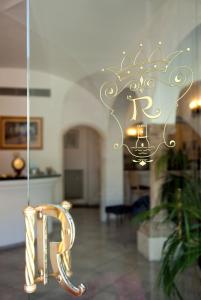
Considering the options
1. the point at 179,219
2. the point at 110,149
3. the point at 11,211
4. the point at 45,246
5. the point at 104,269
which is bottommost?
the point at 104,269

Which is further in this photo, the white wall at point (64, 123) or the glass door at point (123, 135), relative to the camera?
the white wall at point (64, 123)

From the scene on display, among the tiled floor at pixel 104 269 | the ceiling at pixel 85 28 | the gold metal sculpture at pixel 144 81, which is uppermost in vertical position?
the ceiling at pixel 85 28

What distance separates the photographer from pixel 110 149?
8.09 feet

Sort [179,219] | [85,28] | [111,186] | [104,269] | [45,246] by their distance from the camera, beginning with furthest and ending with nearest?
[111,186] < [104,269] < [85,28] < [179,219] < [45,246]

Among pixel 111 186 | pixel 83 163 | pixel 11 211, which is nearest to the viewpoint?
pixel 111 186

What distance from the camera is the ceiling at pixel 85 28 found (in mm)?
2113

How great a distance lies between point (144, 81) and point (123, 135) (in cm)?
28

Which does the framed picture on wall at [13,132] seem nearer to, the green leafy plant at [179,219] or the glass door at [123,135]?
the glass door at [123,135]

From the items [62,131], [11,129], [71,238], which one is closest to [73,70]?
[62,131]

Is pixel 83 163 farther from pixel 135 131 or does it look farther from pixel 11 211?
pixel 135 131

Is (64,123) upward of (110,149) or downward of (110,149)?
upward

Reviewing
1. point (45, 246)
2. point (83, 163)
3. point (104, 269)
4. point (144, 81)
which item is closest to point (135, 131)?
point (144, 81)

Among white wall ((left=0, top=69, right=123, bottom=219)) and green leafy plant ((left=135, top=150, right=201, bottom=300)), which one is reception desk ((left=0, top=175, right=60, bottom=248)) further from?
green leafy plant ((left=135, top=150, right=201, bottom=300))

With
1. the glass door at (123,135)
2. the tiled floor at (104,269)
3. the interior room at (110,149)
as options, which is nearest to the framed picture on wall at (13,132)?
the interior room at (110,149)
